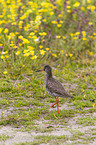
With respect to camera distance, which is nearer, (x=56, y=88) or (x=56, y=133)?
(x=56, y=133)

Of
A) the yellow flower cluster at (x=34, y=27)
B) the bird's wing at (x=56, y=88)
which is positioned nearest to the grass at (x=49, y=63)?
the yellow flower cluster at (x=34, y=27)

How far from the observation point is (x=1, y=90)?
7.96 metres

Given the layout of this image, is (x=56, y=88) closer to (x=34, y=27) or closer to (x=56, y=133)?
(x=56, y=133)

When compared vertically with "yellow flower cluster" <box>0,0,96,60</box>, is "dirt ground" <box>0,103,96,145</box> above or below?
below

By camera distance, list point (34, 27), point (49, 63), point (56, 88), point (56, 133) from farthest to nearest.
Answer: point (49, 63)
point (34, 27)
point (56, 88)
point (56, 133)

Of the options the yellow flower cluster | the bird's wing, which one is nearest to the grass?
the yellow flower cluster

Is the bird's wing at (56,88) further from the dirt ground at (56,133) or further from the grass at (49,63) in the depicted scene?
the dirt ground at (56,133)

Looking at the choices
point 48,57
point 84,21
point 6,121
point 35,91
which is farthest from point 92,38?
point 6,121

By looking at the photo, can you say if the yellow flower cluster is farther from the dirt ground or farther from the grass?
the dirt ground

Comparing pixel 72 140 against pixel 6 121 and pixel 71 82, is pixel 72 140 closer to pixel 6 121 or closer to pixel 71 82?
pixel 6 121

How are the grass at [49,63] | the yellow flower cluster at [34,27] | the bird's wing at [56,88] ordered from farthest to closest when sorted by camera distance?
1. the yellow flower cluster at [34,27]
2. the bird's wing at [56,88]
3. the grass at [49,63]

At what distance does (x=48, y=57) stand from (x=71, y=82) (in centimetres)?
163

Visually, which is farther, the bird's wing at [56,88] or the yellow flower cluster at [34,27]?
the yellow flower cluster at [34,27]

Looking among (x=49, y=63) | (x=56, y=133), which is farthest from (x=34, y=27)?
(x=56, y=133)
